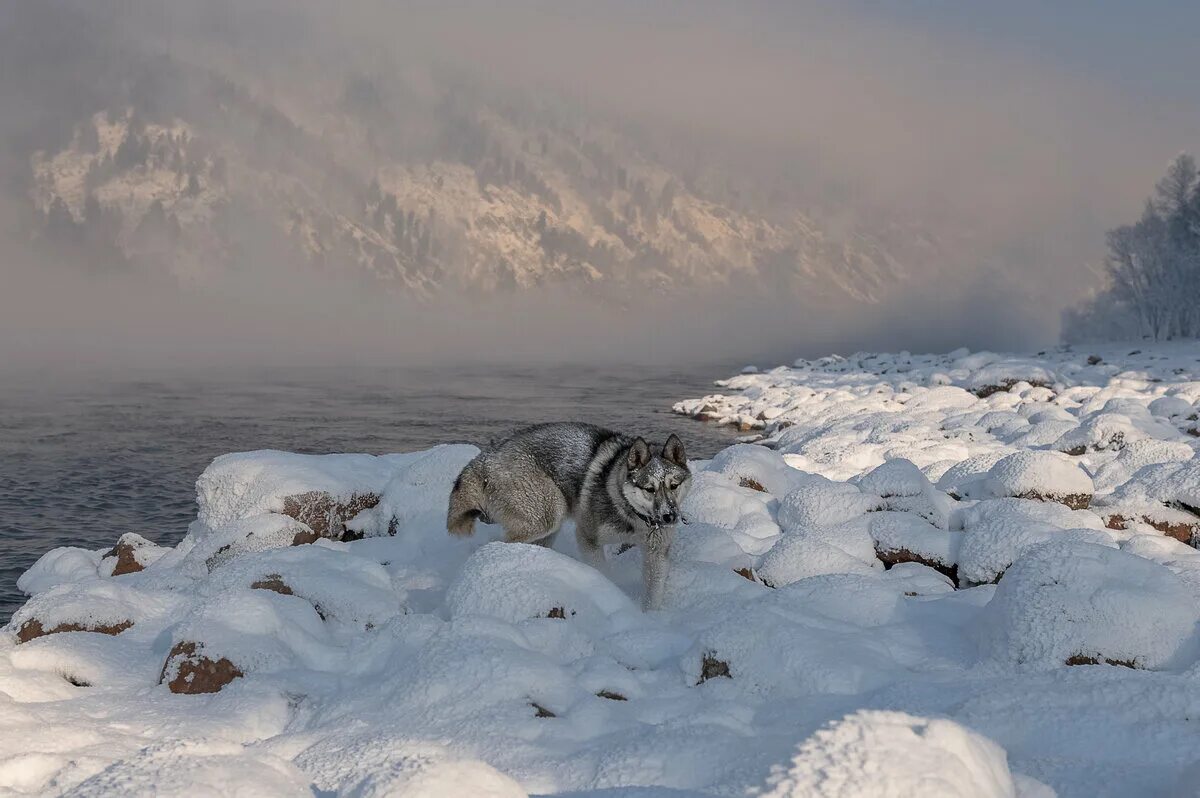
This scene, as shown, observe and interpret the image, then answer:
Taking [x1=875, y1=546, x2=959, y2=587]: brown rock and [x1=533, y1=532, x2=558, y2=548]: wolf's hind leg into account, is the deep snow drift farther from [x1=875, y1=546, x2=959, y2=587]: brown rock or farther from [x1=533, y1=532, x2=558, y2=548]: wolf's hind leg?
[x1=533, y1=532, x2=558, y2=548]: wolf's hind leg

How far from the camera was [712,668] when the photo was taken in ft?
20.0

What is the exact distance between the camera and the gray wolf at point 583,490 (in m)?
7.77

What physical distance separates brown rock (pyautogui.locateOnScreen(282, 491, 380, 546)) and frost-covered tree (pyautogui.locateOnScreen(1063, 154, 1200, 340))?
230 ft

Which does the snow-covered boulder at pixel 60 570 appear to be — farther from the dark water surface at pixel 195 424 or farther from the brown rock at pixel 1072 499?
the brown rock at pixel 1072 499

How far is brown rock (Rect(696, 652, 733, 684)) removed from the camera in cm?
602

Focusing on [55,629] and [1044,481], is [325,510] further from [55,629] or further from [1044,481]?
[1044,481]

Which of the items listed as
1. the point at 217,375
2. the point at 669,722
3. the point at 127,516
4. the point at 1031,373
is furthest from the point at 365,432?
the point at 217,375

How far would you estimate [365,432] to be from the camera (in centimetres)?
3797

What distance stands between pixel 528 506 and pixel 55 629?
4.20 metres

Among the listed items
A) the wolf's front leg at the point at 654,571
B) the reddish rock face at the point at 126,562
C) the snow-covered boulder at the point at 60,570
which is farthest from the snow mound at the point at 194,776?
the snow-covered boulder at the point at 60,570

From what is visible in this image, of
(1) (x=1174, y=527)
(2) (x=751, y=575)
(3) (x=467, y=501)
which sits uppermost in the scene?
(3) (x=467, y=501)

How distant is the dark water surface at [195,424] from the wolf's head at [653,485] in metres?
10.7

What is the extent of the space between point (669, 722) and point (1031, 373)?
3530 cm

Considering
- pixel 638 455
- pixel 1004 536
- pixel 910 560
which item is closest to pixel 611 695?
pixel 638 455
